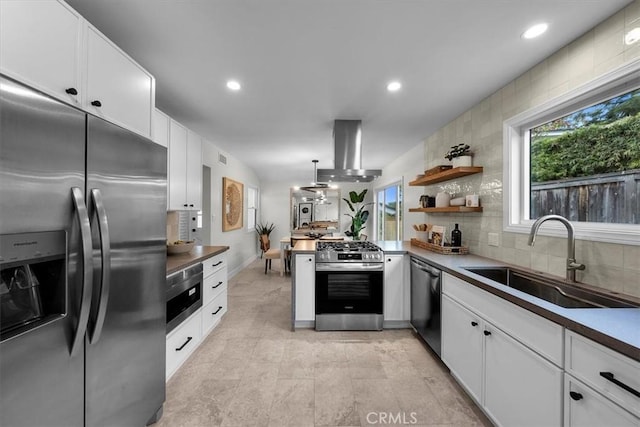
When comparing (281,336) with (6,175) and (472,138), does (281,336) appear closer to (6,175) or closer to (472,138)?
(6,175)

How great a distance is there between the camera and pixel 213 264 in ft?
8.84

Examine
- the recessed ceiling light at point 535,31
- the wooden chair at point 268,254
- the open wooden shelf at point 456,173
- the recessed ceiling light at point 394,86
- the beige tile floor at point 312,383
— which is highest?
the recessed ceiling light at point 394,86

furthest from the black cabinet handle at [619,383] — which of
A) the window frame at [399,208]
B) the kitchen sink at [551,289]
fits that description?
the window frame at [399,208]

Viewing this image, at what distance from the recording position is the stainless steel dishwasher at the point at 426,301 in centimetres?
226

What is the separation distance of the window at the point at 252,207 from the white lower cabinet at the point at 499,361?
5498mm

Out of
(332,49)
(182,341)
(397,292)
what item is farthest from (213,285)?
(332,49)

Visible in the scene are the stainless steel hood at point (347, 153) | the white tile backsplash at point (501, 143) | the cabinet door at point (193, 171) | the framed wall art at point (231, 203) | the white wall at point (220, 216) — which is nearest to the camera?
the white tile backsplash at point (501, 143)

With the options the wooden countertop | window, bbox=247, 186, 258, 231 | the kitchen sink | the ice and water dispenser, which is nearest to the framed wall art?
window, bbox=247, 186, 258, 231

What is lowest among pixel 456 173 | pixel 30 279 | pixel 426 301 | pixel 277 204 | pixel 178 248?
pixel 426 301

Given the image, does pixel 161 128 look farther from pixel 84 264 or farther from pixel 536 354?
pixel 536 354

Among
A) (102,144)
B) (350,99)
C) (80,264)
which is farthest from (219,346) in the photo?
(350,99)

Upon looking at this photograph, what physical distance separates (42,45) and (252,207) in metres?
6.23

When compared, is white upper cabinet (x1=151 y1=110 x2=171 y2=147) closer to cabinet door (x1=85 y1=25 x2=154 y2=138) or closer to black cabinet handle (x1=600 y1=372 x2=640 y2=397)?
cabinet door (x1=85 y1=25 x2=154 y2=138)

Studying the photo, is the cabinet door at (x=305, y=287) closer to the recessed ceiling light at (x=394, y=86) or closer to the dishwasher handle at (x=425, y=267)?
the dishwasher handle at (x=425, y=267)
